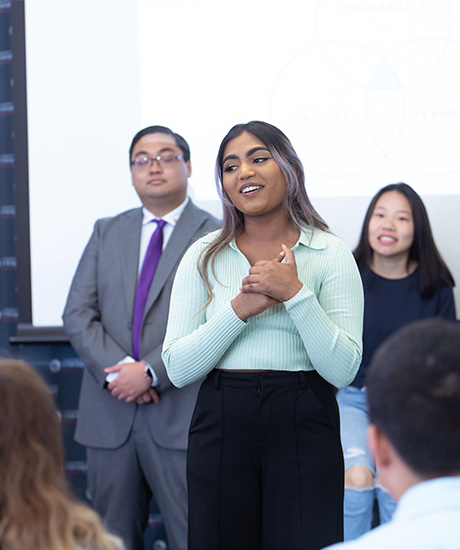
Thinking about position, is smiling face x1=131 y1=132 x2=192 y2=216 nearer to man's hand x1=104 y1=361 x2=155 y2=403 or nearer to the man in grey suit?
the man in grey suit

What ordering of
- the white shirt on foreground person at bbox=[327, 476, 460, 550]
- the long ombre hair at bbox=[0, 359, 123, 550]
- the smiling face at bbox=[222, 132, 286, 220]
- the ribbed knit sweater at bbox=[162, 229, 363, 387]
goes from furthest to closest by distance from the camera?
the smiling face at bbox=[222, 132, 286, 220] → the ribbed knit sweater at bbox=[162, 229, 363, 387] → the long ombre hair at bbox=[0, 359, 123, 550] → the white shirt on foreground person at bbox=[327, 476, 460, 550]

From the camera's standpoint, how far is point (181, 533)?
249 centimetres

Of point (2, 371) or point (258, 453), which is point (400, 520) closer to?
point (2, 371)

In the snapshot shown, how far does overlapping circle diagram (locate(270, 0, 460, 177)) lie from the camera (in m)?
2.80

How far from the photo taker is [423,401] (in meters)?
0.83

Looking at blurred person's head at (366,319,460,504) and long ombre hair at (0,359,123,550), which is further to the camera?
long ombre hair at (0,359,123,550)

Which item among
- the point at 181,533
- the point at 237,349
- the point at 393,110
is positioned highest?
the point at 393,110

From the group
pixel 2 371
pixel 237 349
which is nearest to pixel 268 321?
pixel 237 349

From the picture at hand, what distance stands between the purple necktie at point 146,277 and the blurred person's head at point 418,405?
1714 mm

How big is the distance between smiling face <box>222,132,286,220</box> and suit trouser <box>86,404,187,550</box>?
42.2 inches

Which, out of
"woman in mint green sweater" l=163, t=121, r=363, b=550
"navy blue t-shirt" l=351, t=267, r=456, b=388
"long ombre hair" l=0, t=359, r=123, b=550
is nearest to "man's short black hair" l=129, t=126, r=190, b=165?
"navy blue t-shirt" l=351, t=267, r=456, b=388

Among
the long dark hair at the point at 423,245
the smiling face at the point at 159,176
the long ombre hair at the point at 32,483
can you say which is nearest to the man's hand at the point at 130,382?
the smiling face at the point at 159,176

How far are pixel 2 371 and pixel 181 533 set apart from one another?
1.73 m

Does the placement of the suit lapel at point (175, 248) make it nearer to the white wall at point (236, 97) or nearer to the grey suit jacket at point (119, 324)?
the grey suit jacket at point (119, 324)
